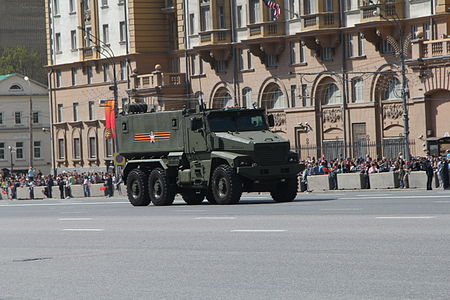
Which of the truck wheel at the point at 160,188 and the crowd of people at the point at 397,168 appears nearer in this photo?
the truck wheel at the point at 160,188

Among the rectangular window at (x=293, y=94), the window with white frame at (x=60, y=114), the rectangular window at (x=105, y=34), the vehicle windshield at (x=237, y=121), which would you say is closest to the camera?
the vehicle windshield at (x=237, y=121)

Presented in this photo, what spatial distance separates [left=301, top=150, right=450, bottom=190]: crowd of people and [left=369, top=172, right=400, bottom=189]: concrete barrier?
0.67 feet

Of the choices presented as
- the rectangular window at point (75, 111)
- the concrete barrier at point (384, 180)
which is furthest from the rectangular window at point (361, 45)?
the rectangular window at point (75, 111)

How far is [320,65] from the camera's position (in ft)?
249

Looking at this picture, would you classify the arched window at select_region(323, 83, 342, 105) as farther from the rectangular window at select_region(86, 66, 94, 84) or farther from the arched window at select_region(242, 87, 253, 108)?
the rectangular window at select_region(86, 66, 94, 84)

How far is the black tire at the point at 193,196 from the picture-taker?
3972 cm

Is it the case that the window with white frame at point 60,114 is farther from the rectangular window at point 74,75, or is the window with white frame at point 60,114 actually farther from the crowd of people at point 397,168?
the crowd of people at point 397,168

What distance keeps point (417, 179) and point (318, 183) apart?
19.1 ft

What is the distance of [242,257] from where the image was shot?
57.1ft

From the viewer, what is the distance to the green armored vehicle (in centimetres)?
3634

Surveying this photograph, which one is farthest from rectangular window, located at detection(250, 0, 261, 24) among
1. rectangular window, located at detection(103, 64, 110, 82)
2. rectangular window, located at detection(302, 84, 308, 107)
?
rectangular window, located at detection(103, 64, 110, 82)

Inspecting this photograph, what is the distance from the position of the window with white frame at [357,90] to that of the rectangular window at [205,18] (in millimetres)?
13837

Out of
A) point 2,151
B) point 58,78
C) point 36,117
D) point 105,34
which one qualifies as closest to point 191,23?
point 105,34

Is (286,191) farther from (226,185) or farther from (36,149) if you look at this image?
(36,149)
